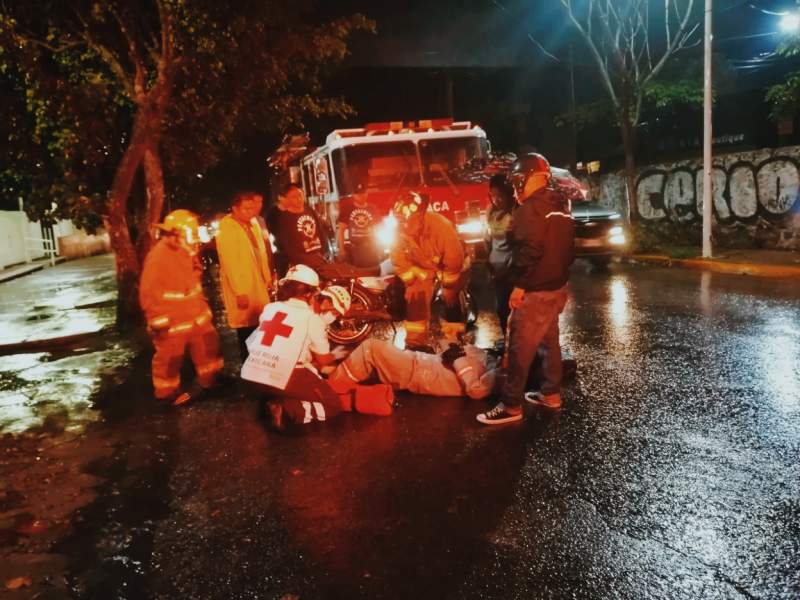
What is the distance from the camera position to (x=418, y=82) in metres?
31.9

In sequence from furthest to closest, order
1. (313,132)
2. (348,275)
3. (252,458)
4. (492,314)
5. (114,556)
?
1. (313,132)
2. (492,314)
3. (348,275)
4. (252,458)
5. (114,556)

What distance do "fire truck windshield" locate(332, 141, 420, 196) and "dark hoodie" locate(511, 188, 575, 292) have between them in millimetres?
6175

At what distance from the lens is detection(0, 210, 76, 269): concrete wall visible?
20.4 metres

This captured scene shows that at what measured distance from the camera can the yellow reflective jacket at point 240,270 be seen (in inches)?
264

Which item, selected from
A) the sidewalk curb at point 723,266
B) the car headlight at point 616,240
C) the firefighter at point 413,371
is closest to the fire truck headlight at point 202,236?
the firefighter at point 413,371

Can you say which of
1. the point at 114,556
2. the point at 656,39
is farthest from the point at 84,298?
the point at 656,39

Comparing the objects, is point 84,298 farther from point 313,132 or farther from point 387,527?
point 313,132

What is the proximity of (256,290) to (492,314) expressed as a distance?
4.20 meters

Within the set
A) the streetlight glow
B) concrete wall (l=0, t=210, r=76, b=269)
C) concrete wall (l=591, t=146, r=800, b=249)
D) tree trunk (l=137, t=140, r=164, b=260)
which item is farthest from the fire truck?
concrete wall (l=0, t=210, r=76, b=269)

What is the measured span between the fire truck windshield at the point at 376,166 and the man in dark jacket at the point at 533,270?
6016 millimetres

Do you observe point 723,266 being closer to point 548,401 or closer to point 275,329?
point 548,401

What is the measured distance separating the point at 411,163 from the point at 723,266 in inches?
270

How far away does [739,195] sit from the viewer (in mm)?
17125

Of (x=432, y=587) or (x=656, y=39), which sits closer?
(x=432, y=587)
